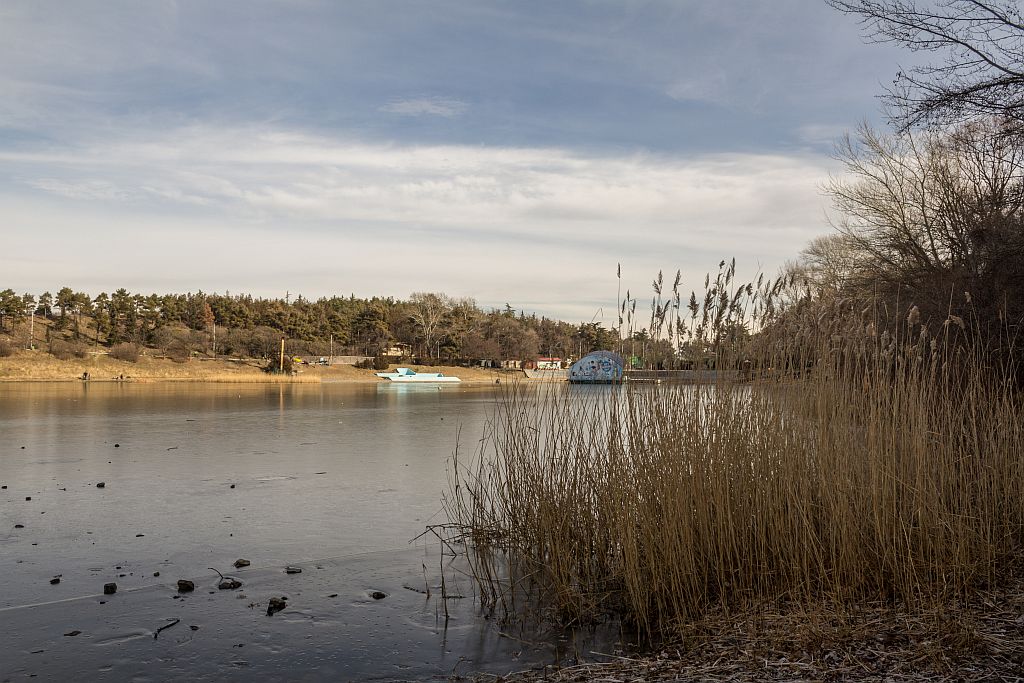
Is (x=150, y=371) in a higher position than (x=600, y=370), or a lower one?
lower

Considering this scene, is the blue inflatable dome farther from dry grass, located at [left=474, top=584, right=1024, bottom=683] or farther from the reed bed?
dry grass, located at [left=474, top=584, right=1024, bottom=683]

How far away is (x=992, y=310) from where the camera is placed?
11.7 meters

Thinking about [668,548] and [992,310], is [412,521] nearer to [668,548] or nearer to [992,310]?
[668,548]

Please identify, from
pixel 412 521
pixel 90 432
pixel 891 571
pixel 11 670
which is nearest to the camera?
pixel 11 670

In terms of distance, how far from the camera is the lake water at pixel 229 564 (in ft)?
14.5

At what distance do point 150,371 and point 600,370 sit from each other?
50360 millimetres

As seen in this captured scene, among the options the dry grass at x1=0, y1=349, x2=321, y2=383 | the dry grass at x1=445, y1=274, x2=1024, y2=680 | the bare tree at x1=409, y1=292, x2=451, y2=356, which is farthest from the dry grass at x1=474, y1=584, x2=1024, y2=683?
the bare tree at x1=409, y1=292, x2=451, y2=356

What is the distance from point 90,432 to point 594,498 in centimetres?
1336

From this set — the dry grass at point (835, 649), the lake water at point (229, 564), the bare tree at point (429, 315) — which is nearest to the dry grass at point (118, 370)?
the bare tree at point (429, 315)

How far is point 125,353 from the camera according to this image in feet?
171

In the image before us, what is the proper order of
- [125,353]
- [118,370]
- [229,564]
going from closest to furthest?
[229,564] < [118,370] < [125,353]

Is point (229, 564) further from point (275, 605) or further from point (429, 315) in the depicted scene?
point (429, 315)

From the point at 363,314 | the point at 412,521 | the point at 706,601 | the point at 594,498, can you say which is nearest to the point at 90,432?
the point at 412,521

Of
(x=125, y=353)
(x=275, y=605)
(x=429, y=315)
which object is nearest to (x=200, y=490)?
(x=275, y=605)
